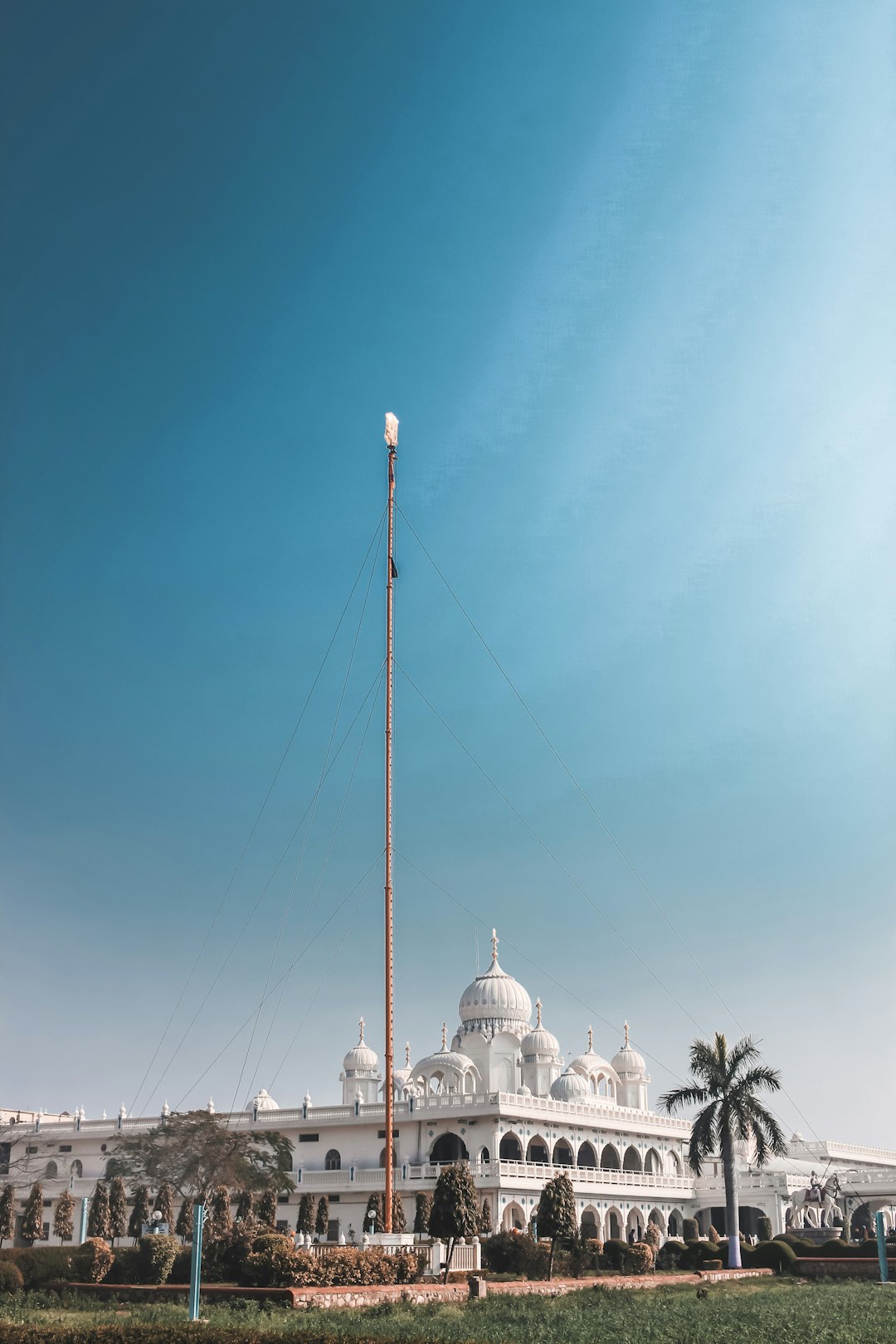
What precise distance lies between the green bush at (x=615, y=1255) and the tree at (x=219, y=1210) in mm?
14424

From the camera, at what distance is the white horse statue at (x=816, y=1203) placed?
6262 centimetres

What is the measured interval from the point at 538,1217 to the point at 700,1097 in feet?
39.8

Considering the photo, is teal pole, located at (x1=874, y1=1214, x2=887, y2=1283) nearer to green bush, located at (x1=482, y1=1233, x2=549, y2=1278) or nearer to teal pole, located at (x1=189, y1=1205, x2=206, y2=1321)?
green bush, located at (x1=482, y1=1233, x2=549, y2=1278)

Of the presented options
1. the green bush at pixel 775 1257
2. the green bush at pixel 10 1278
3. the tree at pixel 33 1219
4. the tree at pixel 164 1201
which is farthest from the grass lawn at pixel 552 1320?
the tree at pixel 33 1219

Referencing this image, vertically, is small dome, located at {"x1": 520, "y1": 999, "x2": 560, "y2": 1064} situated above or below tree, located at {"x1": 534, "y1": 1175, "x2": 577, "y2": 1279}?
above

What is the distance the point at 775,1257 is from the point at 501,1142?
16.2 meters

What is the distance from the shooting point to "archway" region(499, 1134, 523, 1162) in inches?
Result: 2119

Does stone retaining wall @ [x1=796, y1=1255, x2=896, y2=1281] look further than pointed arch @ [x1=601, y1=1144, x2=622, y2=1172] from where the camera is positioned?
No

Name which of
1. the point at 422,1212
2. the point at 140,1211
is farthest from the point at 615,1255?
the point at 140,1211

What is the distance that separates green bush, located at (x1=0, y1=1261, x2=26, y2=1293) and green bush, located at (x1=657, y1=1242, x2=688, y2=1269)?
21547mm

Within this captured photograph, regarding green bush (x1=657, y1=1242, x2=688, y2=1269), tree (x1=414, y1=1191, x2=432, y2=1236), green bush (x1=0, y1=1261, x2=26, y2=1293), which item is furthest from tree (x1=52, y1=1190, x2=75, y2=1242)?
green bush (x1=0, y1=1261, x2=26, y2=1293)

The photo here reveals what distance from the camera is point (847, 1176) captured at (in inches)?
2564

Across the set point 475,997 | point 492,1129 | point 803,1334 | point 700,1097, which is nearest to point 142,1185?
point 492,1129

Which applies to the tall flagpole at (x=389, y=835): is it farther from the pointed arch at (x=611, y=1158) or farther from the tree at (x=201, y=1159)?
the pointed arch at (x=611, y=1158)
